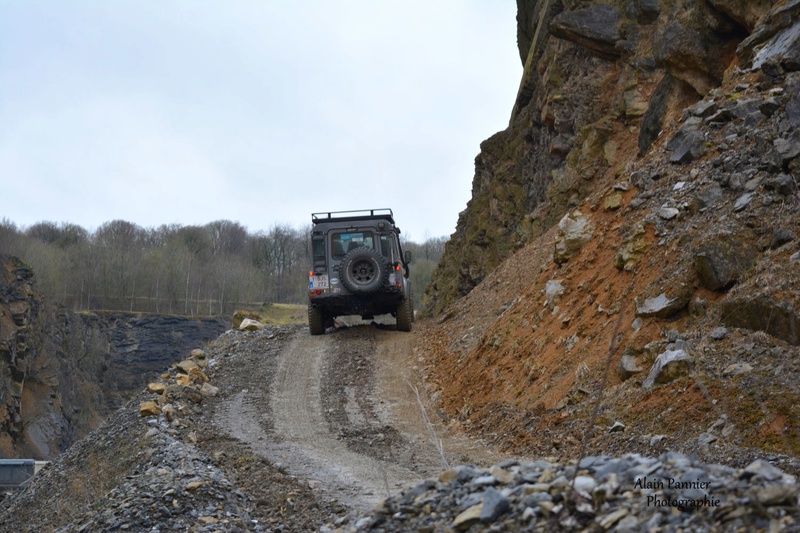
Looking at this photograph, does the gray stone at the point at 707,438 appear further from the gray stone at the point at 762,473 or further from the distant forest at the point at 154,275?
the distant forest at the point at 154,275

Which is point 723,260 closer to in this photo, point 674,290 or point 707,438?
point 674,290

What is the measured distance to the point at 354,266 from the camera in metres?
19.9

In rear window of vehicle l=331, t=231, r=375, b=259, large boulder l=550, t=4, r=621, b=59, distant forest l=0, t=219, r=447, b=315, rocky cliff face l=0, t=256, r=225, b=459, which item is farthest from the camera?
distant forest l=0, t=219, r=447, b=315

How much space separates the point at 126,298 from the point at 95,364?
16720mm

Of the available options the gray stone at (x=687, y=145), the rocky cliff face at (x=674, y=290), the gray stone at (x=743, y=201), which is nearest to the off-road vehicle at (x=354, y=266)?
the rocky cliff face at (x=674, y=290)

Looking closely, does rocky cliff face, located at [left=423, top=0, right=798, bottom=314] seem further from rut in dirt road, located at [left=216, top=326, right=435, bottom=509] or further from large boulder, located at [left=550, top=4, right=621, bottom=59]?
rut in dirt road, located at [left=216, top=326, right=435, bottom=509]

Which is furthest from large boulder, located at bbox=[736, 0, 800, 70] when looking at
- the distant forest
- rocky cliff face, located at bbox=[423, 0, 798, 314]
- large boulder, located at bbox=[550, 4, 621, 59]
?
the distant forest

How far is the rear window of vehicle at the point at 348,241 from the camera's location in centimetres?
2064

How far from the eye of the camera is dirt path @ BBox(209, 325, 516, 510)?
9.14 metres

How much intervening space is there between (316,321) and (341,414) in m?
7.93

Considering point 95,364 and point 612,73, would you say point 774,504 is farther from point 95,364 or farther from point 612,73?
point 95,364

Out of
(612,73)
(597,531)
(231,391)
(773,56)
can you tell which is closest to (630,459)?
(597,531)

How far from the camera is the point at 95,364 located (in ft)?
259

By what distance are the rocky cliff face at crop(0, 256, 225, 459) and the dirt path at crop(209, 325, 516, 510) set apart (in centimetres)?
3719
